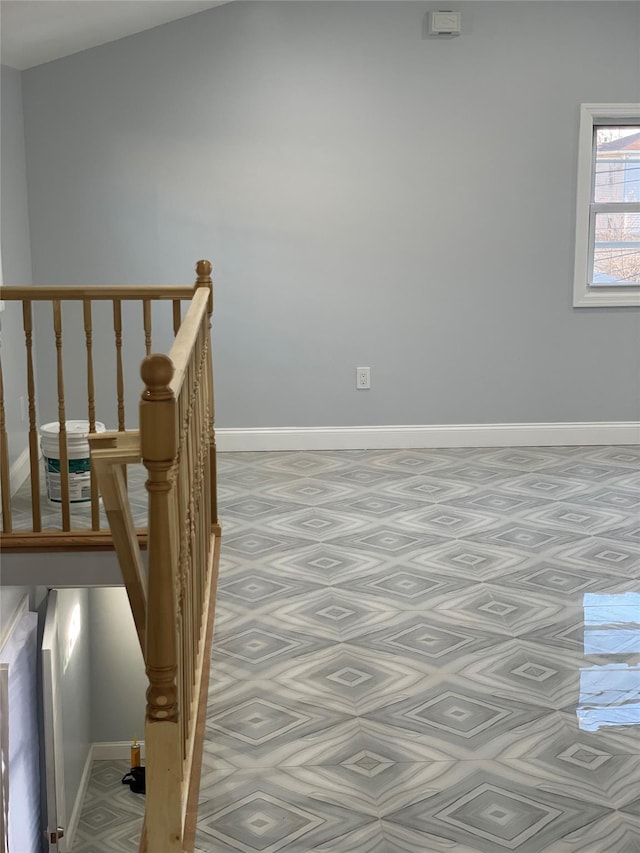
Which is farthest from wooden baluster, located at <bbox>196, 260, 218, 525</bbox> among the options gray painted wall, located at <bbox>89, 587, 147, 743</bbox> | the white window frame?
the white window frame

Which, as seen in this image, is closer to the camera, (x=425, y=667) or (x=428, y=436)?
(x=425, y=667)

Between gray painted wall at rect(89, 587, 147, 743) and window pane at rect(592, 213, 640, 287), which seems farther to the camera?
gray painted wall at rect(89, 587, 147, 743)

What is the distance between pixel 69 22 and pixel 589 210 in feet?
9.44

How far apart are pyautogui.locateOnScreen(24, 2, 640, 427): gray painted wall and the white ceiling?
0.13m

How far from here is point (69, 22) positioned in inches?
183

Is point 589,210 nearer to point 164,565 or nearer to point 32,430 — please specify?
point 32,430

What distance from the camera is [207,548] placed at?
142 inches

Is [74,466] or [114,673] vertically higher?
[74,466]

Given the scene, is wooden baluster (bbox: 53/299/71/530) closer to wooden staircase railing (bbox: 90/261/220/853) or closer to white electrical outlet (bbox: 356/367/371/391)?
wooden staircase railing (bbox: 90/261/220/853)

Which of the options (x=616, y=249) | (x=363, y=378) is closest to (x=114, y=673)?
(x=363, y=378)

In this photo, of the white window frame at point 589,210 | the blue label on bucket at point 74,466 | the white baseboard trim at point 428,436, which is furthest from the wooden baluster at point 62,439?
the white window frame at point 589,210

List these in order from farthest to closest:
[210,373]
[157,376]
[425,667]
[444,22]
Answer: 1. [444,22]
2. [210,373]
3. [425,667]
4. [157,376]

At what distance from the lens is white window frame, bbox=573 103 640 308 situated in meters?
5.47

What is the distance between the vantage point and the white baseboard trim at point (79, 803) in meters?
5.19
